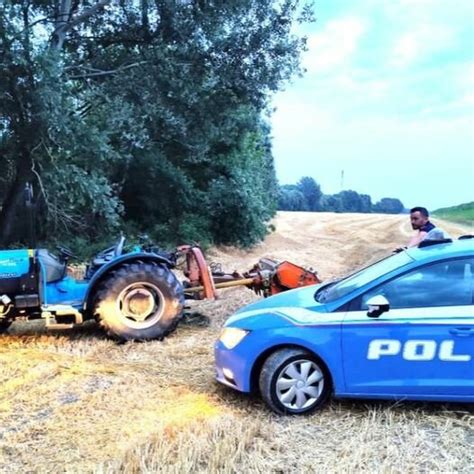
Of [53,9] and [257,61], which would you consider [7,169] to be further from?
[257,61]

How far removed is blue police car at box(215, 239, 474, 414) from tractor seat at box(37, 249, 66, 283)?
114 inches

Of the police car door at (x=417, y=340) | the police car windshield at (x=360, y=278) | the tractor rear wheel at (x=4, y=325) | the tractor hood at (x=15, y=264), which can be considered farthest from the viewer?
the tractor rear wheel at (x=4, y=325)

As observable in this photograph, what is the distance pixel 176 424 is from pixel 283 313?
123 cm

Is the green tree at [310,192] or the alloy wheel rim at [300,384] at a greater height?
the green tree at [310,192]

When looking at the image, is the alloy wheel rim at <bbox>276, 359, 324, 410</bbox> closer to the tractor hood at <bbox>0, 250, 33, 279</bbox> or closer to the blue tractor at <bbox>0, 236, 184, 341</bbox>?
the blue tractor at <bbox>0, 236, 184, 341</bbox>

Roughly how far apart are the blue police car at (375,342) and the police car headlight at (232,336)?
1 cm

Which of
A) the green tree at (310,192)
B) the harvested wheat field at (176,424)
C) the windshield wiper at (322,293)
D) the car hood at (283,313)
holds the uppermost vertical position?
the green tree at (310,192)

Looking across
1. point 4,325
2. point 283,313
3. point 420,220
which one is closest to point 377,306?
point 283,313

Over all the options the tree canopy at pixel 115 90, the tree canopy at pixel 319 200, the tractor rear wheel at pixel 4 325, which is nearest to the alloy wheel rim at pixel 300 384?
the tractor rear wheel at pixel 4 325

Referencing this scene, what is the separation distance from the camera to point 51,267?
22.6ft

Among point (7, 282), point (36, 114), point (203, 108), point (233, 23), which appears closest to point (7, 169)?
point (36, 114)

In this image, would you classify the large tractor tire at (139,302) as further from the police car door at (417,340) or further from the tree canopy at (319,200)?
the tree canopy at (319,200)

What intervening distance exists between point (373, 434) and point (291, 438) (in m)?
0.58

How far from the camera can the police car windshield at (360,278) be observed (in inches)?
189
